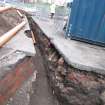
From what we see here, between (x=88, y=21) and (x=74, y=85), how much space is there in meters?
3.02

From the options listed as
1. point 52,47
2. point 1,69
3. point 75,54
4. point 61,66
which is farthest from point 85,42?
point 1,69

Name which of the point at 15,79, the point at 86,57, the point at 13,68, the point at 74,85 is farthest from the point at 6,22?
the point at 15,79

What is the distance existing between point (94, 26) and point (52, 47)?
1.52 m

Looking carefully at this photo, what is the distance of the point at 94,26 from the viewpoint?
6648 mm

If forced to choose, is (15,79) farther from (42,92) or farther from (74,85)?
(74,85)

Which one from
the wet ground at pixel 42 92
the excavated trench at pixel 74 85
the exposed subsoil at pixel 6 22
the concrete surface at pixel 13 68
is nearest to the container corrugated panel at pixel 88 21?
the exposed subsoil at pixel 6 22

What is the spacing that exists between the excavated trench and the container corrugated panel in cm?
199

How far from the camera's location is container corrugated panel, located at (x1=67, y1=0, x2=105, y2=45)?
6.55 metres

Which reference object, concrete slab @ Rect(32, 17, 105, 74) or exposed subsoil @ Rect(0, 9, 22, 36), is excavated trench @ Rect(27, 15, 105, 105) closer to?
concrete slab @ Rect(32, 17, 105, 74)

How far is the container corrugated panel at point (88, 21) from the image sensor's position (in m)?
6.55

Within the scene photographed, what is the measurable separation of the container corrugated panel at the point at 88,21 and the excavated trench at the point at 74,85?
78.4 inches

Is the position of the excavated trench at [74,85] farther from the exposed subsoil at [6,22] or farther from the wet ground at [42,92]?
the exposed subsoil at [6,22]

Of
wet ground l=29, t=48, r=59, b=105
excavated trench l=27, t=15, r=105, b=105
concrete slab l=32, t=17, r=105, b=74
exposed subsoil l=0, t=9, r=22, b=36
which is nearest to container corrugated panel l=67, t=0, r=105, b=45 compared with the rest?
concrete slab l=32, t=17, r=105, b=74

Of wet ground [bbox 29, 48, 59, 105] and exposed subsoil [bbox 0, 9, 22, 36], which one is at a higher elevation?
exposed subsoil [bbox 0, 9, 22, 36]
